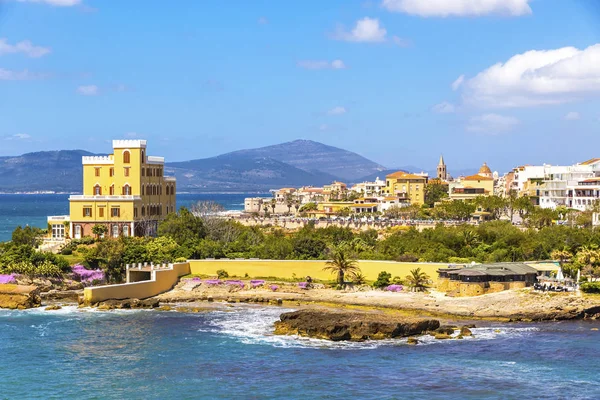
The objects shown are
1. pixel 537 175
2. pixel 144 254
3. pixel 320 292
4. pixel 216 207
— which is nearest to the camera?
pixel 320 292

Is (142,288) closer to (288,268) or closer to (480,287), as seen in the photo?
(288,268)

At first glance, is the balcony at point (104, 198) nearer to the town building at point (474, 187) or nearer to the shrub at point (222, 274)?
the shrub at point (222, 274)

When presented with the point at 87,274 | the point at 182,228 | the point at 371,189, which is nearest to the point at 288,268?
the point at 182,228

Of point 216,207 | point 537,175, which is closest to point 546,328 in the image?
point 216,207

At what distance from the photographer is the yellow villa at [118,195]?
6825cm

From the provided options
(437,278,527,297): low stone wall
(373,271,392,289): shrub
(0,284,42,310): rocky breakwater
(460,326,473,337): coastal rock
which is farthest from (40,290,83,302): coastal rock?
(460,326,473,337): coastal rock

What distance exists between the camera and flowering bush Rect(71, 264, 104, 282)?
186 ft

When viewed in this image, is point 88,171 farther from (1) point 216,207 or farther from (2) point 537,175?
(2) point 537,175

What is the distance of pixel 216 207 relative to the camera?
84.9 metres

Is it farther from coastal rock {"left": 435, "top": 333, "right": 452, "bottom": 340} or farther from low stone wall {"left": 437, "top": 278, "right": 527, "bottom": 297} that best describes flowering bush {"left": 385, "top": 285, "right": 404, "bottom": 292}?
coastal rock {"left": 435, "top": 333, "right": 452, "bottom": 340}

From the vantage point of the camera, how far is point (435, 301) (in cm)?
4797

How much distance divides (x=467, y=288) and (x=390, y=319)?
8404 millimetres

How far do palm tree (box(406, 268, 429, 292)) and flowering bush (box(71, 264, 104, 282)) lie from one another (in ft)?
64.8

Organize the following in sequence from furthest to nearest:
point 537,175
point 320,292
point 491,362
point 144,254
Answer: point 537,175
point 144,254
point 320,292
point 491,362
